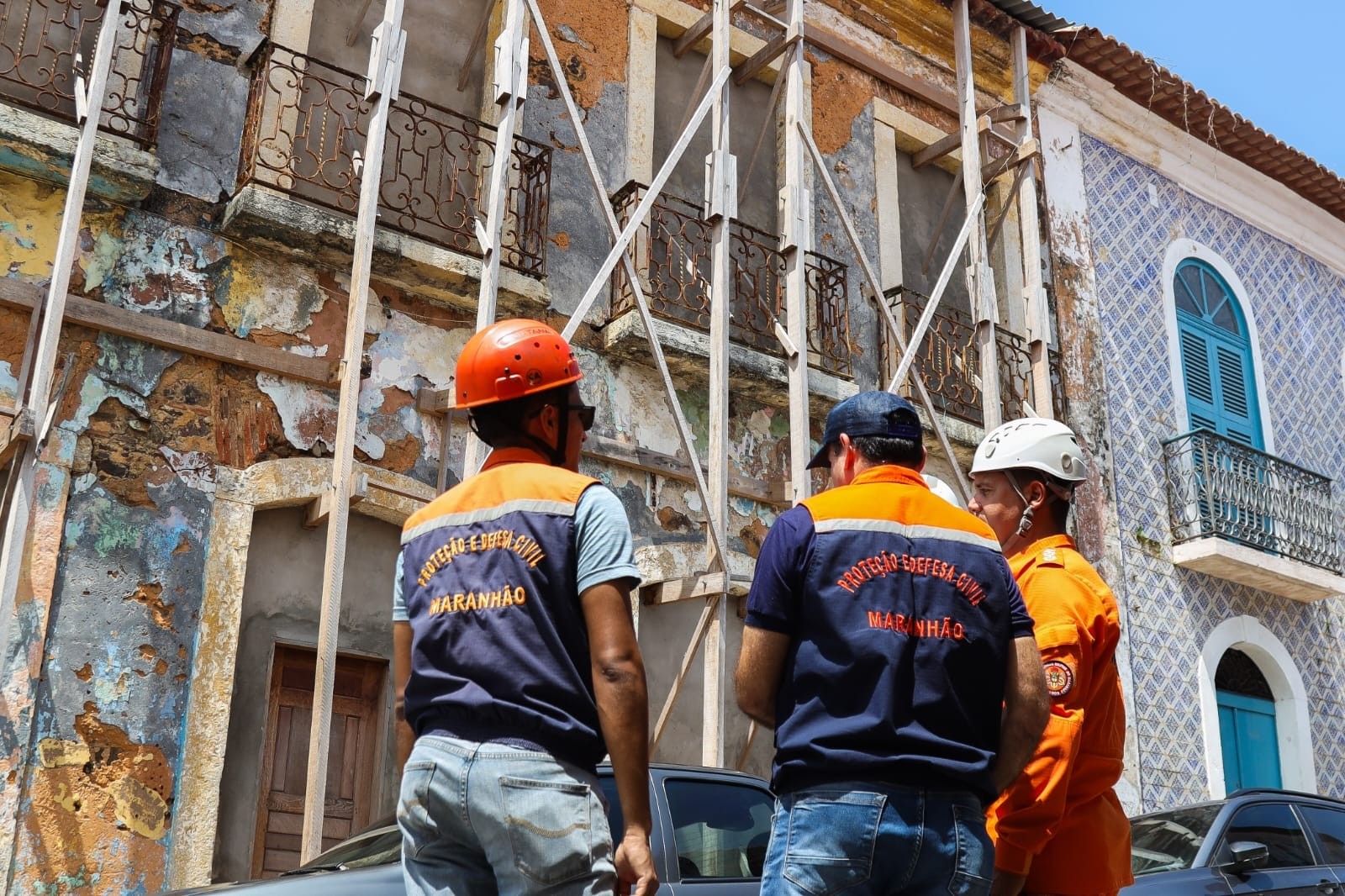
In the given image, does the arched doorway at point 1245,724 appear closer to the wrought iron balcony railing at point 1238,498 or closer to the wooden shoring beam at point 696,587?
the wrought iron balcony railing at point 1238,498

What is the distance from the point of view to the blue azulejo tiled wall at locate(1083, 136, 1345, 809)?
11172 millimetres

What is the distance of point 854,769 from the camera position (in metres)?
2.47

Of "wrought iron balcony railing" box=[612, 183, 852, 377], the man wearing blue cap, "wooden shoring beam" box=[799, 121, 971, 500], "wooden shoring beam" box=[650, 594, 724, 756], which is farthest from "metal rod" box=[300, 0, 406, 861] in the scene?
the man wearing blue cap

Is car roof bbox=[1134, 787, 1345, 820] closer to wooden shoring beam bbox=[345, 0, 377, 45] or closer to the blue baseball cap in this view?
the blue baseball cap

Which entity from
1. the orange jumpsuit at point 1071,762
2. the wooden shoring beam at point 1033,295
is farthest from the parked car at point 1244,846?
the wooden shoring beam at point 1033,295

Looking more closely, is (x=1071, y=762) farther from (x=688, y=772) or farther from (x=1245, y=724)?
(x=1245, y=724)

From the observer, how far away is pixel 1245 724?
1187 cm

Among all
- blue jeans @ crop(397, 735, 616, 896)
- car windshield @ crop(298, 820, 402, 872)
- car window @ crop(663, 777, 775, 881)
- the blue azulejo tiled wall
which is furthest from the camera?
the blue azulejo tiled wall

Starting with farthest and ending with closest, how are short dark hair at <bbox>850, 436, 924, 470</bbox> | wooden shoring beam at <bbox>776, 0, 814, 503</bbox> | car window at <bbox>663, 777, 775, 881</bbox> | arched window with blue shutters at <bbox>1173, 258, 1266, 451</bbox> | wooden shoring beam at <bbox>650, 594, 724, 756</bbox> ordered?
arched window with blue shutters at <bbox>1173, 258, 1266, 451</bbox>
wooden shoring beam at <bbox>776, 0, 814, 503</bbox>
wooden shoring beam at <bbox>650, 594, 724, 756</bbox>
car window at <bbox>663, 777, 775, 881</bbox>
short dark hair at <bbox>850, 436, 924, 470</bbox>

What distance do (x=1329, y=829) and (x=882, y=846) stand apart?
5500mm

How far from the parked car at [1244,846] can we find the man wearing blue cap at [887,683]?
3.43 m

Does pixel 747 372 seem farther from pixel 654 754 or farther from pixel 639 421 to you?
pixel 654 754

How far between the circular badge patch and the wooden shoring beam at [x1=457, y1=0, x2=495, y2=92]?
7348 millimetres

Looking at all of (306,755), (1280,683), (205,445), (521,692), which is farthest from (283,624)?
(1280,683)
